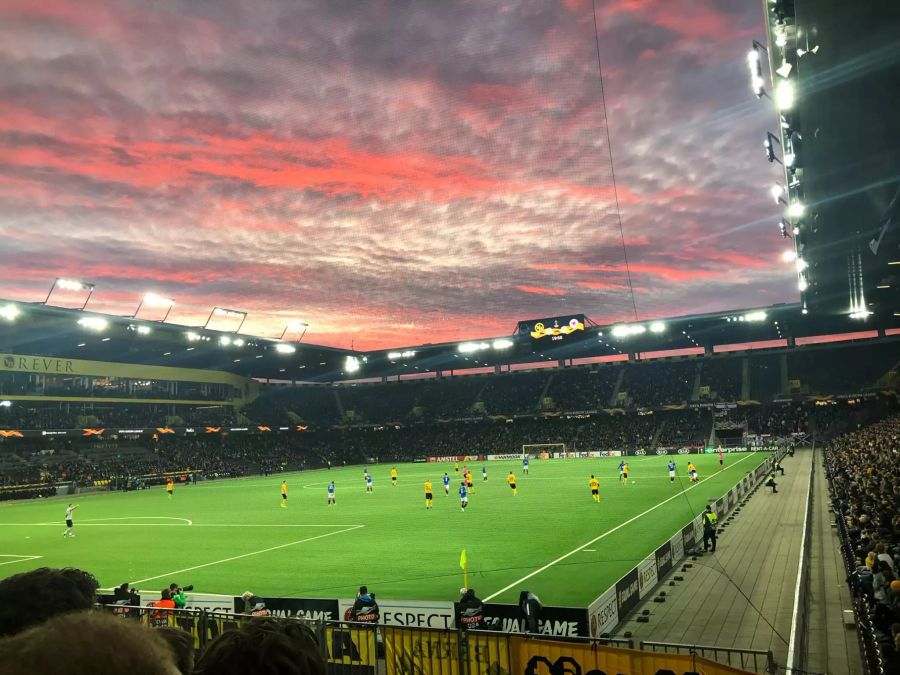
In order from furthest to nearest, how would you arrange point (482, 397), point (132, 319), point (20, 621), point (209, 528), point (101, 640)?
point (482, 397) < point (132, 319) < point (209, 528) < point (20, 621) < point (101, 640)

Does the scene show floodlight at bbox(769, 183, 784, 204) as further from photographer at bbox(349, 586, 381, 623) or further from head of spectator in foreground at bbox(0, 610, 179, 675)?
head of spectator in foreground at bbox(0, 610, 179, 675)

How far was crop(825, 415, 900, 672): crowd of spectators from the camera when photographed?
12164 millimetres

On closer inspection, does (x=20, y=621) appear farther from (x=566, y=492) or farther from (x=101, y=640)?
(x=566, y=492)

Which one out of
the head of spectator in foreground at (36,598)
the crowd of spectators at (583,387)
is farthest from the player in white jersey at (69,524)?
the crowd of spectators at (583,387)

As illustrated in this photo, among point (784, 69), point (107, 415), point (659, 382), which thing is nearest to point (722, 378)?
point (659, 382)

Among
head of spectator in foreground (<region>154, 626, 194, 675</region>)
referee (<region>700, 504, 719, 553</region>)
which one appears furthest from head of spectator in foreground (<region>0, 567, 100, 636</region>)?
referee (<region>700, 504, 719, 553</region>)

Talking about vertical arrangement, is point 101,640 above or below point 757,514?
above

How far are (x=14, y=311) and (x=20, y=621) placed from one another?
61.2 meters

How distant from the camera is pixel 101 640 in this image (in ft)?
4.93

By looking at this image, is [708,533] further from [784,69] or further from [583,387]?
[583,387]

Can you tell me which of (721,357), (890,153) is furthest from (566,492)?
(721,357)

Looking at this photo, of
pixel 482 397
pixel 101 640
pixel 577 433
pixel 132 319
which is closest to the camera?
pixel 101 640

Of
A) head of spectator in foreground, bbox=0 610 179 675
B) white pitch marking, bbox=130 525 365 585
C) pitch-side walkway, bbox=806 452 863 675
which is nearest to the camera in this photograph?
head of spectator in foreground, bbox=0 610 179 675

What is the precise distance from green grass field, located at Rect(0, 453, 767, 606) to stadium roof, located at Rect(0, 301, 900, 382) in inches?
725
